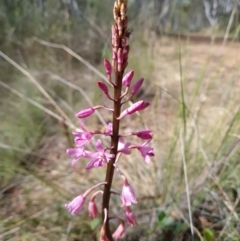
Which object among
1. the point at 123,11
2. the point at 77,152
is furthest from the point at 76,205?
the point at 123,11

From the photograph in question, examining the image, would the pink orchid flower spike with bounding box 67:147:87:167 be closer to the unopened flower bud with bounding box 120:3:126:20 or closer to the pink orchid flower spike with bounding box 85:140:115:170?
the pink orchid flower spike with bounding box 85:140:115:170

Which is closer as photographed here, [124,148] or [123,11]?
[123,11]

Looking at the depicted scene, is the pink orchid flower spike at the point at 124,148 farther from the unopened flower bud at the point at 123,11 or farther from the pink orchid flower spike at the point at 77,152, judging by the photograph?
the unopened flower bud at the point at 123,11

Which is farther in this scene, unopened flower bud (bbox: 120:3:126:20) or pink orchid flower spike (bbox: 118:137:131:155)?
pink orchid flower spike (bbox: 118:137:131:155)

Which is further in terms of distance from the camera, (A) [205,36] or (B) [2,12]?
(A) [205,36]

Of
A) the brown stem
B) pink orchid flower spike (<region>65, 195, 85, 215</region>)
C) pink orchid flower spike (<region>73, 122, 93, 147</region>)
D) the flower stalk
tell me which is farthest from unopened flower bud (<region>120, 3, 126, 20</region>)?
pink orchid flower spike (<region>65, 195, 85, 215</region>)

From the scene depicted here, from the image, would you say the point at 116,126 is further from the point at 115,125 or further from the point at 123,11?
the point at 123,11

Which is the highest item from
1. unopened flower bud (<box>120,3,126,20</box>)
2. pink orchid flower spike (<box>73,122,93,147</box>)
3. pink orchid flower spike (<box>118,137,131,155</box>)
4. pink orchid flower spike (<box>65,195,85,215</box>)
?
unopened flower bud (<box>120,3,126,20</box>)

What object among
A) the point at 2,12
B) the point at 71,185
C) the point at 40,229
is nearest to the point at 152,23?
the point at 2,12

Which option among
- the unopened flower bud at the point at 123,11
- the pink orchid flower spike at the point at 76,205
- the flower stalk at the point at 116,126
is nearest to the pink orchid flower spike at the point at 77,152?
the flower stalk at the point at 116,126

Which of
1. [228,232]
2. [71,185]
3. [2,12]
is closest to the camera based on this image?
[228,232]

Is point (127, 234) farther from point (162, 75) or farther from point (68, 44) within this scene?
point (162, 75)
